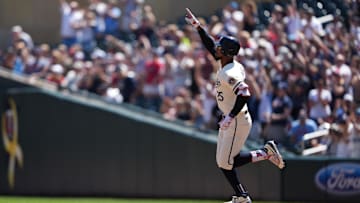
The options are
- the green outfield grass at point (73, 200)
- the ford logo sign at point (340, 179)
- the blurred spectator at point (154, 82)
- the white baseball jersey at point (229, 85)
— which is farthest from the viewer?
the blurred spectator at point (154, 82)

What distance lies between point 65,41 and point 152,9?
2120mm

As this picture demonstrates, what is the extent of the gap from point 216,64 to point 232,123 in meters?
5.31

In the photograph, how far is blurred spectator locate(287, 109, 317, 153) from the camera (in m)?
13.9

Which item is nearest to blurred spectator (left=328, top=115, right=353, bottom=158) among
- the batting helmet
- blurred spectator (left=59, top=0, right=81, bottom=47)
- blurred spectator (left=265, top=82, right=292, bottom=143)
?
blurred spectator (left=265, top=82, right=292, bottom=143)

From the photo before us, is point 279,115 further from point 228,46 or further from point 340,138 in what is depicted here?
point 228,46

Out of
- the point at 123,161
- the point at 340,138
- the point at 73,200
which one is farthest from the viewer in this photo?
the point at 123,161

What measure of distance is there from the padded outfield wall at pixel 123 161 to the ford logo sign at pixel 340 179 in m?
0.02

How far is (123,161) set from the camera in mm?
16078

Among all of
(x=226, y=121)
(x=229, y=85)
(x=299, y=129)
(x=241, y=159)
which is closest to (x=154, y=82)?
(x=299, y=129)

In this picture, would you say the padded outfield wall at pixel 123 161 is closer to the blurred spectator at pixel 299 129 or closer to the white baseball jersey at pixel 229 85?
the blurred spectator at pixel 299 129

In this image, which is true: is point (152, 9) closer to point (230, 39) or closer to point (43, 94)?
point (43, 94)

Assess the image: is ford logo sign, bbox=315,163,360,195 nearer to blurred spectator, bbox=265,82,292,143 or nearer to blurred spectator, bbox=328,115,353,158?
blurred spectator, bbox=328,115,353,158

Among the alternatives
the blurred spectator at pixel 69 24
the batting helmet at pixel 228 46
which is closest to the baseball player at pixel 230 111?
the batting helmet at pixel 228 46

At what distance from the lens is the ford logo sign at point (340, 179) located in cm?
1403
